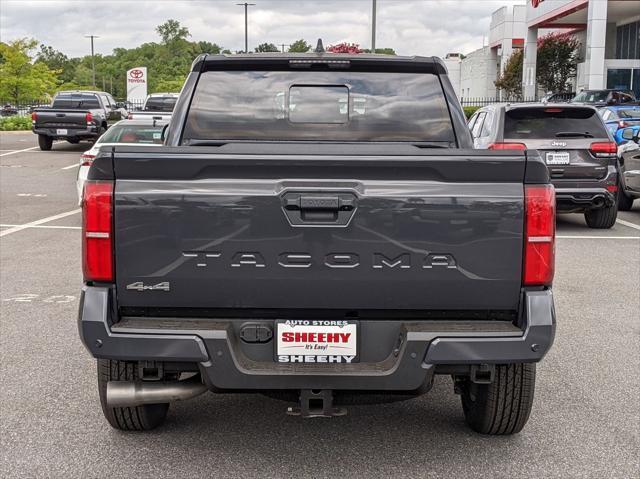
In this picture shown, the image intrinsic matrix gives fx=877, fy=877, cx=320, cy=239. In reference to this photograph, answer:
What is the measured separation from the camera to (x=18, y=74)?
51812mm

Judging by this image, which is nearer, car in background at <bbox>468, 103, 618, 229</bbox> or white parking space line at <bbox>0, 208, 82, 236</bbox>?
car in background at <bbox>468, 103, 618, 229</bbox>

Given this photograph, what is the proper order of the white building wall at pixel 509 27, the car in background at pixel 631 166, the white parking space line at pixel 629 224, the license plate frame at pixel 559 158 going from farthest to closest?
the white building wall at pixel 509 27
the car in background at pixel 631 166
the white parking space line at pixel 629 224
the license plate frame at pixel 559 158

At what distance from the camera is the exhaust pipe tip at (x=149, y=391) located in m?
4.11

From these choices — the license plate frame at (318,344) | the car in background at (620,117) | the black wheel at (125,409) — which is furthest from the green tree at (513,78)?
the license plate frame at (318,344)

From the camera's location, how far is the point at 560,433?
15.4ft

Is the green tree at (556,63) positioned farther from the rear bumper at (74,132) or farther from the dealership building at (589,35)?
the rear bumper at (74,132)

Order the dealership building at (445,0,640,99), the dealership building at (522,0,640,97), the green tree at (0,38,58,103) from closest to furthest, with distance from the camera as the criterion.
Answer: the dealership building at (522,0,640,97) < the dealership building at (445,0,640,99) < the green tree at (0,38,58,103)

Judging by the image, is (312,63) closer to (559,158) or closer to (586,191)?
(559,158)

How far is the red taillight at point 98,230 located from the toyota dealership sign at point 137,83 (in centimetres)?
5078

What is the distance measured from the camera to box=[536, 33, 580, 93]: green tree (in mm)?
50844

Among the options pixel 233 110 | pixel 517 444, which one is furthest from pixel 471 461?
pixel 233 110

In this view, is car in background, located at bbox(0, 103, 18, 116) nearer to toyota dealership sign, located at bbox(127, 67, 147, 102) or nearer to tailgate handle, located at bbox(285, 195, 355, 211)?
toyota dealership sign, located at bbox(127, 67, 147, 102)

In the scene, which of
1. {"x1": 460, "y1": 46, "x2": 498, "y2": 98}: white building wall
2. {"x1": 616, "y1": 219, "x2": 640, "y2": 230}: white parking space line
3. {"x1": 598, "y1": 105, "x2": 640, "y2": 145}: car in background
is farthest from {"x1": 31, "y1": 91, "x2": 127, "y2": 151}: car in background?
{"x1": 460, "y1": 46, "x2": 498, "y2": 98}: white building wall

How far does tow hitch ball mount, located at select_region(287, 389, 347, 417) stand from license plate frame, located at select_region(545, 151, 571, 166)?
897cm
